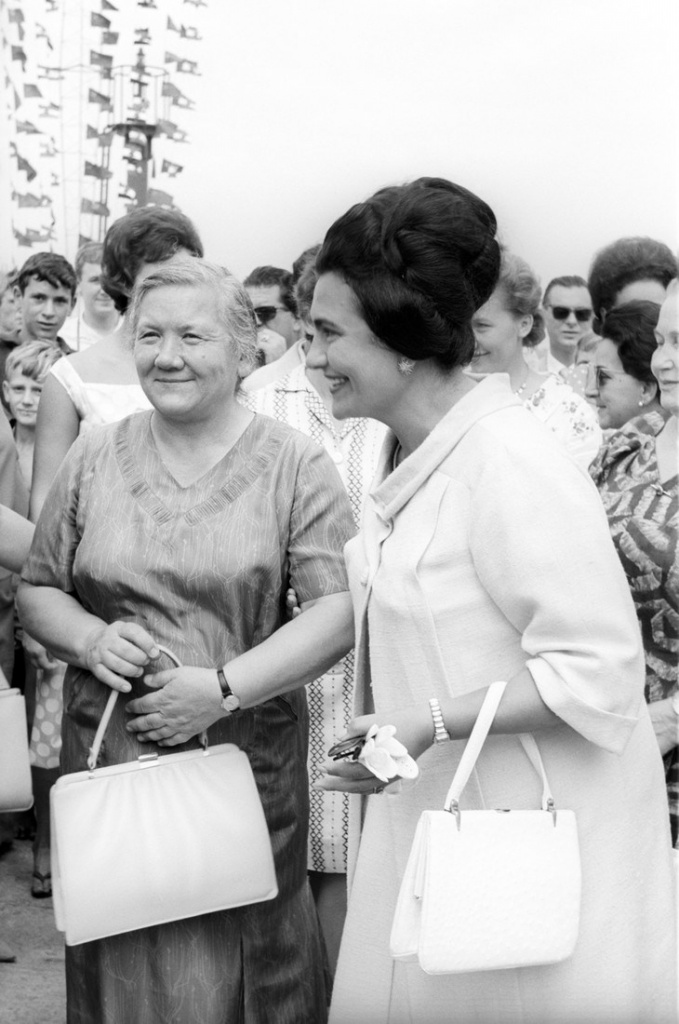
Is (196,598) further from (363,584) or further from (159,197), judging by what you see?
(159,197)

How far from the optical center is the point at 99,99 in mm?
4305

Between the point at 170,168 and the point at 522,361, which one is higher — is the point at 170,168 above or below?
above

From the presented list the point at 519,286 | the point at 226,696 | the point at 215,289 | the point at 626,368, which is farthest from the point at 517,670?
the point at 519,286

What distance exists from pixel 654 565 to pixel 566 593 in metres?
1.28

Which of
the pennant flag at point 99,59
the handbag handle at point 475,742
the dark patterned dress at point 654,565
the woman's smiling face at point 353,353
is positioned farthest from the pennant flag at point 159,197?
the handbag handle at point 475,742

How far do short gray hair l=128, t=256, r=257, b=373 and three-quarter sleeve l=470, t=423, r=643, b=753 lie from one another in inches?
37.1

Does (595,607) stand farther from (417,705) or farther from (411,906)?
(411,906)

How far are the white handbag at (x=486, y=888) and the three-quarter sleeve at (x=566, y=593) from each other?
92mm

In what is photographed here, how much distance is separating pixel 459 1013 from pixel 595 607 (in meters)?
0.64

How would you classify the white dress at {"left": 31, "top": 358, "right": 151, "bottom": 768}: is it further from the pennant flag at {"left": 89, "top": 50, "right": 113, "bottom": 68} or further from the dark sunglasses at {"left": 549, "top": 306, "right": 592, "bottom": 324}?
the dark sunglasses at {"left": 549, "top": 306, "right": 592, "bottom": 324}

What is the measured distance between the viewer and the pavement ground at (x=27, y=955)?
10.9ft

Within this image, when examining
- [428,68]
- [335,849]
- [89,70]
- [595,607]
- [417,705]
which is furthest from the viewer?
[89,70]

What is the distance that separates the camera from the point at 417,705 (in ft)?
5.70

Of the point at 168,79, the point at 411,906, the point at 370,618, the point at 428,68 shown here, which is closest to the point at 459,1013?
the point at 411,906
